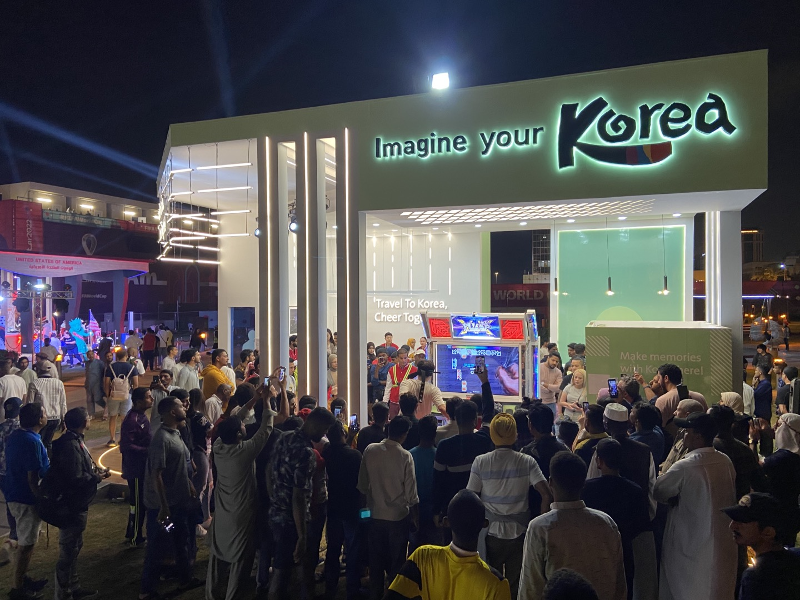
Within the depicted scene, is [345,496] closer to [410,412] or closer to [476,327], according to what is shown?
[410,412]

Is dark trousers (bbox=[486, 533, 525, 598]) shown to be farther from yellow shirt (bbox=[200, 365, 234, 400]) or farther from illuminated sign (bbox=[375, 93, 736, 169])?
illuminated sign (bbox=[375, 93, 736, 169])

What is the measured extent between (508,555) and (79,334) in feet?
80.1

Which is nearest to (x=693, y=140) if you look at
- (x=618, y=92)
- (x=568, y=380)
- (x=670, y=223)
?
(x=618, y=92)

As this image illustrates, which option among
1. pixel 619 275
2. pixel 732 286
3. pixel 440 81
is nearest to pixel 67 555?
pixel 440 81

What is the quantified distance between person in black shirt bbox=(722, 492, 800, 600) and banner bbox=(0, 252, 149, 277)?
23612mm

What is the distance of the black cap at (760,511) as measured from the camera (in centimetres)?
230

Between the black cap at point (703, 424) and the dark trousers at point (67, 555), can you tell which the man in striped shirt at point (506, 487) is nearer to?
the black cap at point (703, 424)

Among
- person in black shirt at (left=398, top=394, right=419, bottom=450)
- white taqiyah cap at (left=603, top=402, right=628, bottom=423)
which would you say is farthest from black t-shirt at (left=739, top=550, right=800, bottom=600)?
person in black shirt at (left=398, top=394, right=419, bottom=450)

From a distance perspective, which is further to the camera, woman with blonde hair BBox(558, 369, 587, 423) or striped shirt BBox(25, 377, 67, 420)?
striped shirt BBox(25, 377, 67, 420)

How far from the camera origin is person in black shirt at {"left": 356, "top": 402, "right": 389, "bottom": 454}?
4664mm

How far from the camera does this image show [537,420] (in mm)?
4234

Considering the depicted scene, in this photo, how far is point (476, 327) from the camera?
9133 millimetres

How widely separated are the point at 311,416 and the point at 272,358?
16.2ft

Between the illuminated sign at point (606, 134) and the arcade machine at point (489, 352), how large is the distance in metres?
2.57
